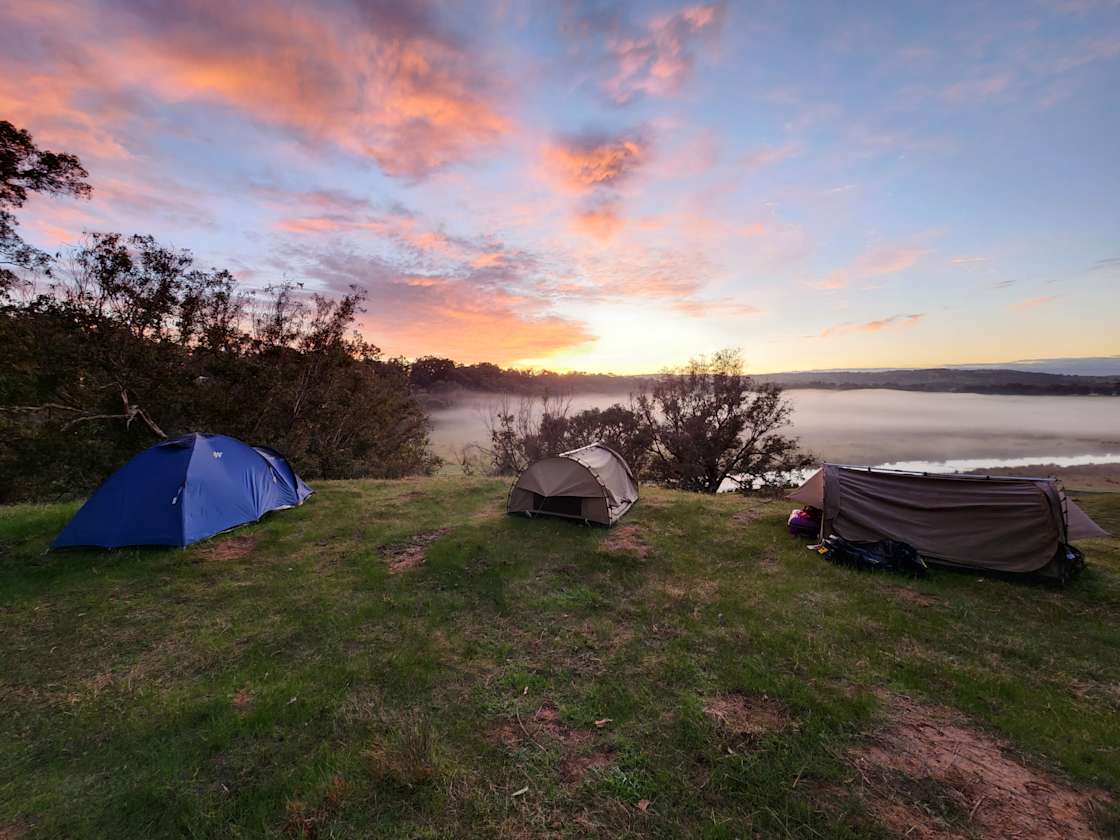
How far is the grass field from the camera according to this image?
11.8 feet

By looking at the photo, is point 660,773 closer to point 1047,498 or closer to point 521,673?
point 521,673

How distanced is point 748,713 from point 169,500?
11651mm

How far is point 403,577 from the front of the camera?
816 cm

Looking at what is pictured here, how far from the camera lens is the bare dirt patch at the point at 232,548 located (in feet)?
29.3

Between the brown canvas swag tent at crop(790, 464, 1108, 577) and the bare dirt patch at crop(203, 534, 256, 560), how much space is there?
1285cm

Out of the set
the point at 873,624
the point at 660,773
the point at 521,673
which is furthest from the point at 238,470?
the point at 873,624

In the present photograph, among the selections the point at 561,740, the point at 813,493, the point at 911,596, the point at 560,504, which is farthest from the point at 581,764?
the point at 813,493

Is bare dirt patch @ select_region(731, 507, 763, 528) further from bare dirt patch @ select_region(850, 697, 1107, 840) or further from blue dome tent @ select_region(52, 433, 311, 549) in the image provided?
blue dome tent @ select_region(52, 433, 311, 549)

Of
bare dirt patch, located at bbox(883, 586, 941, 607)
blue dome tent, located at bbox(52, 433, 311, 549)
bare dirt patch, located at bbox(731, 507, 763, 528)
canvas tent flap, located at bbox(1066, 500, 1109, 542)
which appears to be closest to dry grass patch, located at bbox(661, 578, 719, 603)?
bare dirt patch, located at bbox(883, 586, 941, 607)

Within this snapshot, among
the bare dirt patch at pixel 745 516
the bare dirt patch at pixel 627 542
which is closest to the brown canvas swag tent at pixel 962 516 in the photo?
the bare dirt patch at pixel 745 516

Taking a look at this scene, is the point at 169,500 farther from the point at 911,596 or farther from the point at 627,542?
the point at 911,596

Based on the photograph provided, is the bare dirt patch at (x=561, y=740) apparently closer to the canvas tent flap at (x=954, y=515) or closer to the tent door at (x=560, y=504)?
the tent door at (x=560, y=504)

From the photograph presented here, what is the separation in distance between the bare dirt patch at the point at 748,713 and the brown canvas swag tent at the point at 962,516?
18.9 feet

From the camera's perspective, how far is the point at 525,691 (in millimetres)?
5137
